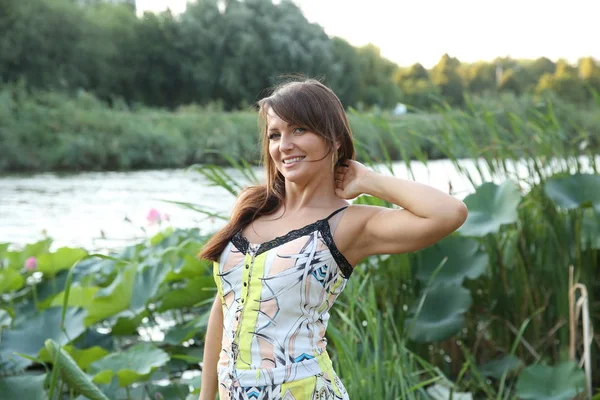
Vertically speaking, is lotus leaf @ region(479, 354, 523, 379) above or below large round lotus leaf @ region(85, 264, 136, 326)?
below

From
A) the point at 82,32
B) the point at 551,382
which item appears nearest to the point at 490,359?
the point at 551,382

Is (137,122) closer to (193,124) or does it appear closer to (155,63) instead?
(193,124)

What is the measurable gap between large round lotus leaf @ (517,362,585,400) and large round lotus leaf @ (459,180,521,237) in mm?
444

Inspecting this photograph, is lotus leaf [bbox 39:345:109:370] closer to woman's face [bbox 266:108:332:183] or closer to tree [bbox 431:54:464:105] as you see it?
woman's face [bbox 266:108:332:183]

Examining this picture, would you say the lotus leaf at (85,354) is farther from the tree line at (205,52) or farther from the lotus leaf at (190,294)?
the tree line at (205,52)

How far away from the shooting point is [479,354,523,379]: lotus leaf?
7.70 ft

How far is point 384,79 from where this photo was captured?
32.1 metres

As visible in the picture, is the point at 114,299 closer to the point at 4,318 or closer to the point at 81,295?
the point at 81,295

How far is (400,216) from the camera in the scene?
119cm

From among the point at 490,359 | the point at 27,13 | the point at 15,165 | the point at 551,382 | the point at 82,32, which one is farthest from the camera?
the point at 82,32

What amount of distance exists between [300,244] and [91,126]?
15321mm

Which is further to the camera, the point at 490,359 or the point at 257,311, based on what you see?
the point at 490,359

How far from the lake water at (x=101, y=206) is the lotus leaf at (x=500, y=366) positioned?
2.05 ft

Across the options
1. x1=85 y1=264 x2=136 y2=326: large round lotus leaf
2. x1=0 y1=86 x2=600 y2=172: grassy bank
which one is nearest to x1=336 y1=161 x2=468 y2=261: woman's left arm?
x1=85 y1=264 x2=136 y2=326: large round lotus leaf
